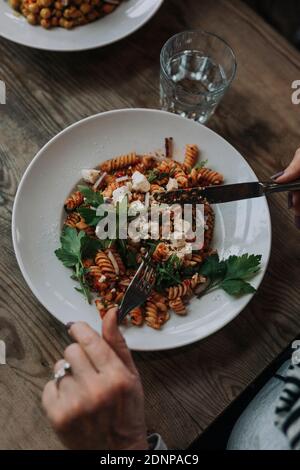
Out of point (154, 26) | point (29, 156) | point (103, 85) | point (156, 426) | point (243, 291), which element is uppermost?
point (154, 26)

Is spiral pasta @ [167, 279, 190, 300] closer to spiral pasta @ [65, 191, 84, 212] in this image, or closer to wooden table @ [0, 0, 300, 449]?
wooden table @ [0, 0, 300, 449]

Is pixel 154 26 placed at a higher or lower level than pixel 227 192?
higher

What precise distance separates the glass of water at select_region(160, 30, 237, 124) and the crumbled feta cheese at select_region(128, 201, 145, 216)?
1.24 feet

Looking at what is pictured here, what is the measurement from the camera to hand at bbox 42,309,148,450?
932mm

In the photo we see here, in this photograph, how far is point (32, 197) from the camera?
1.26 metres

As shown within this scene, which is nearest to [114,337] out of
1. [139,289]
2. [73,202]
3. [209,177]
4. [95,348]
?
[95,348]

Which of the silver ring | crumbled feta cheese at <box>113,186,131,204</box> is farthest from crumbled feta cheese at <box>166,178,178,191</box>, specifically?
the silver ring

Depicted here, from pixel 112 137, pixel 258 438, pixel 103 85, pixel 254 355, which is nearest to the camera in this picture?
pixel 258 438

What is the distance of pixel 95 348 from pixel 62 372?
3.1 inches

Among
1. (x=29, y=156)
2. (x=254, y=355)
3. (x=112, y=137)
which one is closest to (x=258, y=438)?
(x=254, y=355)

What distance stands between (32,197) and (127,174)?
0.82 ft

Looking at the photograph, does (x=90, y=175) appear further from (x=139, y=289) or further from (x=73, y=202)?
(x=139, y=289)

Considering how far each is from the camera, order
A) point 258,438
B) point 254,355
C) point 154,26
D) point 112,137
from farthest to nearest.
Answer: point 154,26 → point 112,137 → point 254,355 → point 258,438

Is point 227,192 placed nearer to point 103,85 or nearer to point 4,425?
point 103,85
